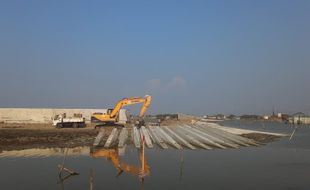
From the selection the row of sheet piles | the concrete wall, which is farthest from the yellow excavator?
the concrete wall

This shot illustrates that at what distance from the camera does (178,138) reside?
36344 mm

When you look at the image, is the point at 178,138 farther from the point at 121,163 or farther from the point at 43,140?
the point at 43,140

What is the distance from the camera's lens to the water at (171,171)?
62.2ft

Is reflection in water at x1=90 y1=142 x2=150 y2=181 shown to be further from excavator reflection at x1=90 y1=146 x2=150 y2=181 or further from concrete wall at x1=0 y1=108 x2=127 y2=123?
concrete wall at x1=0 y1=108 x2=127 y2=123

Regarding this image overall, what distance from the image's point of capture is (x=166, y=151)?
31.5m

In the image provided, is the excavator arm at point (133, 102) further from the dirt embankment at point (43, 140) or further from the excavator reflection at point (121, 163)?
the excavator reflection at point (121, 163)

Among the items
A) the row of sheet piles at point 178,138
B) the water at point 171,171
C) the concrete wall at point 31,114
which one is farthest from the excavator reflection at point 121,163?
the concrete wall at point 31,114

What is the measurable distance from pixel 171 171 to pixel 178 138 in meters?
13.5

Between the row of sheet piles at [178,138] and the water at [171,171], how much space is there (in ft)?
6.09

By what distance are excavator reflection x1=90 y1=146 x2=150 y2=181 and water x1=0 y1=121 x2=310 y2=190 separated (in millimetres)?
297

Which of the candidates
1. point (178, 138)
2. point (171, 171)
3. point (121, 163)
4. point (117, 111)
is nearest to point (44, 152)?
point (121, 163)

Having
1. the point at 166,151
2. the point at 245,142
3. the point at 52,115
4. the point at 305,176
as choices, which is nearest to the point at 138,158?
the point at 166,151

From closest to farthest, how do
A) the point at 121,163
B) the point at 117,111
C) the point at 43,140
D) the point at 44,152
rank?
1. the point at 121,163
2. the point at 44,152
3. the point at 43,140
4. the point at 117,111

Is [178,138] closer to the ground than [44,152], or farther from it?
farther from it
